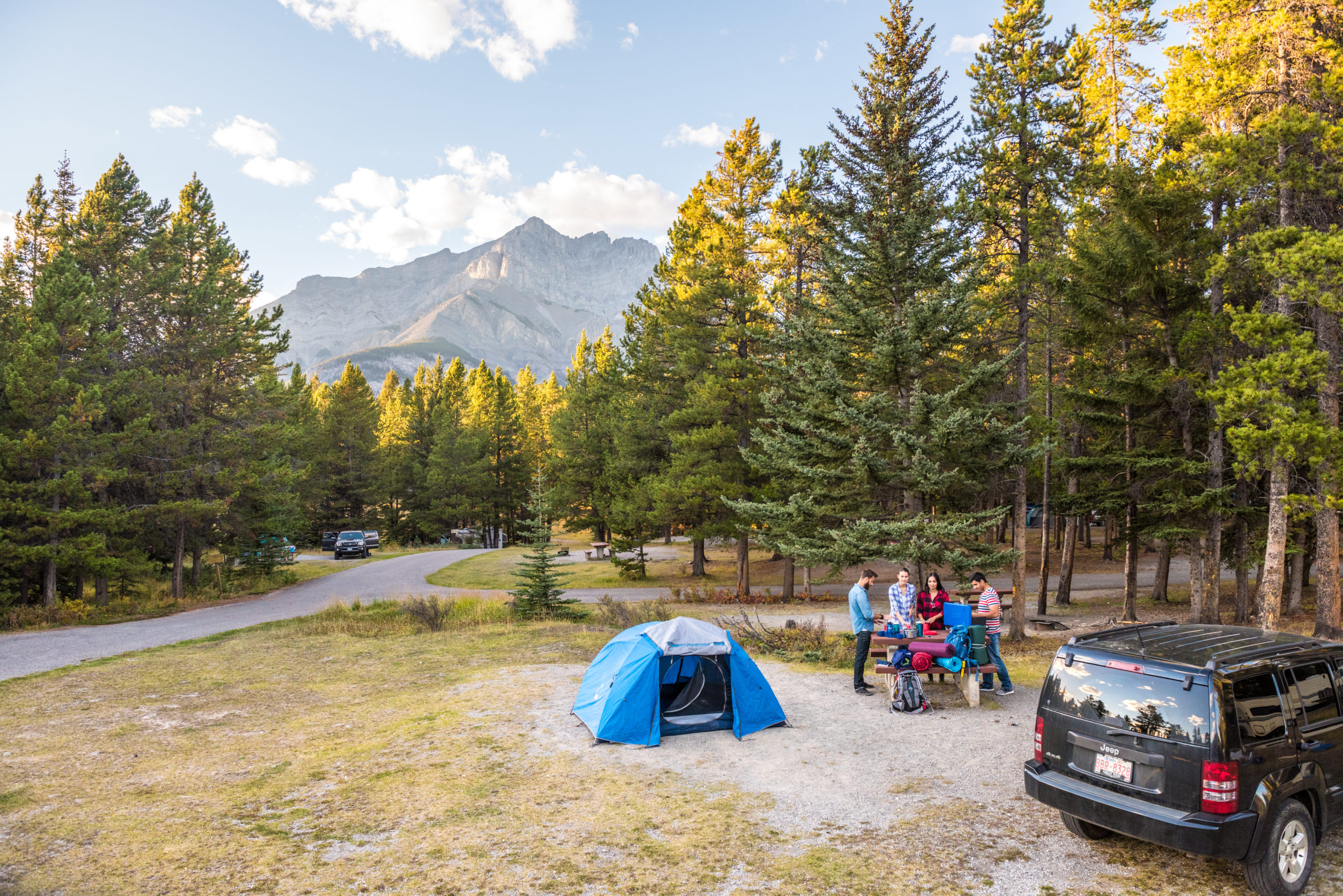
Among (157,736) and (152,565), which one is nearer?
(157,736)

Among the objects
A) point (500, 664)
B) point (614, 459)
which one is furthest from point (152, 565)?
point (500, 664)

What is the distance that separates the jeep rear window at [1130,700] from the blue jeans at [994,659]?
5.60 m

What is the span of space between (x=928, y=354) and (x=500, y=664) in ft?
37.4

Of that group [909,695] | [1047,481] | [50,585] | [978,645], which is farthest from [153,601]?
[1047,481]

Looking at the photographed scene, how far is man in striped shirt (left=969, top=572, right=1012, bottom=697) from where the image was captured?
36.8ft

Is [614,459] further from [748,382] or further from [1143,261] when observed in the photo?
[1143,261]

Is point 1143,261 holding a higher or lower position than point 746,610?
higher

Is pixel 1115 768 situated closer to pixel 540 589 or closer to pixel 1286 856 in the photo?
pixel 1286 856

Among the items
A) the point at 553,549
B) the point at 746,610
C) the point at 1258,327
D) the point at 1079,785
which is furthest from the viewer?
the point at 746,610

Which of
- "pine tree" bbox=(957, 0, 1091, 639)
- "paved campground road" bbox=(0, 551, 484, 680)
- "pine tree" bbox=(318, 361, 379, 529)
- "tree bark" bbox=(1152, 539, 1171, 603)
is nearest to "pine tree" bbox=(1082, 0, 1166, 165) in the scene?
"pine tree" bbox=(957, 0, 1091, 639)

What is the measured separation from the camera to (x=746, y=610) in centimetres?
2225

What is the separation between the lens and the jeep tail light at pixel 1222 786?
4.84 metres

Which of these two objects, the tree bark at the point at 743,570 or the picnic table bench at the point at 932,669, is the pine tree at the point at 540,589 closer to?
the tree bark at the point at 743,570

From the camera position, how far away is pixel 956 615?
11297mm
